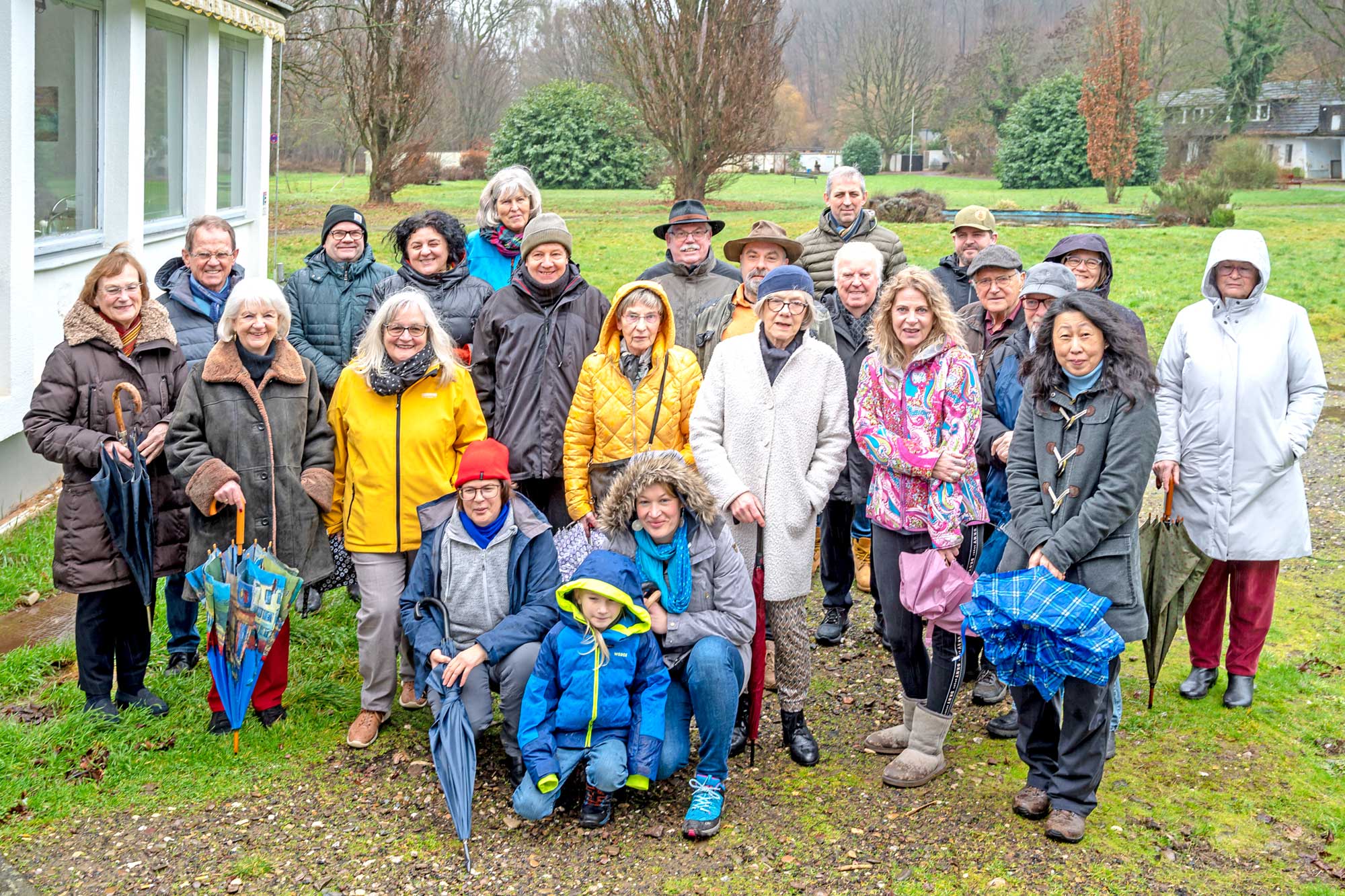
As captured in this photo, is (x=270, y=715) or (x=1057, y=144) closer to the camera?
→ (x=270, y=715)

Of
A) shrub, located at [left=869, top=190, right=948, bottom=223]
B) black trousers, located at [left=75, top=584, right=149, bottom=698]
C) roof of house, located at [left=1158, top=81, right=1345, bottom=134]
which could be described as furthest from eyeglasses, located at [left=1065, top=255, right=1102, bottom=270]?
roof of house, located at [left=1158, top=81, right=1345, bottom=134]

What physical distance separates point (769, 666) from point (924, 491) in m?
1.69

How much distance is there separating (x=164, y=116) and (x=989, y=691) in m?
9.92

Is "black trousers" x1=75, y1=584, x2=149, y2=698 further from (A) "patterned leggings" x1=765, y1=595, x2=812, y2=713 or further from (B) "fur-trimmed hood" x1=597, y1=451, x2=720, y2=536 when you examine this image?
(A) "patterned leggings" x1=765, y1=595, x2=812, y2=713

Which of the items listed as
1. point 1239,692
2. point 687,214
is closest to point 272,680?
point 687,214

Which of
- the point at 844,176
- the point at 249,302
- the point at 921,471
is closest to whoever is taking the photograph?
the point at 921,471

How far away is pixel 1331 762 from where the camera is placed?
4715 mm

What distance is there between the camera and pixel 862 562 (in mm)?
6660

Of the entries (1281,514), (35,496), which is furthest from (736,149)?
(1281,514)

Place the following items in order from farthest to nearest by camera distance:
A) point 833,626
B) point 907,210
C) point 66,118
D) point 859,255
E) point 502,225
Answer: point 907,210 < point 66,118 < point 502,225 < point 833,626 < point 859,255

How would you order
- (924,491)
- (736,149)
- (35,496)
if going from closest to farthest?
(924,491) → (35,496) → (736,149)

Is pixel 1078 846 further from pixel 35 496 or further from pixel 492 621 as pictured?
pixel 35 496

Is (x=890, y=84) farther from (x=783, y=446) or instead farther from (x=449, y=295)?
(x=783, y=446)

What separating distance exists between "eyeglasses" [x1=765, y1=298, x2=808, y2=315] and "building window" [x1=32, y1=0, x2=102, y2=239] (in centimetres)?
584
